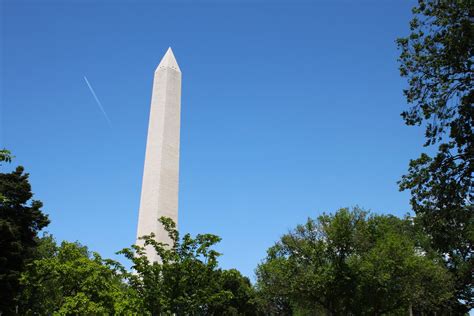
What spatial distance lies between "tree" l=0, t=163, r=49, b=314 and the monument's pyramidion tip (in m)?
23.5

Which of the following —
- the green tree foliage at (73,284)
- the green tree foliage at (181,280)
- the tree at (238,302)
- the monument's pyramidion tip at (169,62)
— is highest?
the monument's pyramidion tip at (169,62)

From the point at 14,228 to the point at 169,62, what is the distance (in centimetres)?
2918

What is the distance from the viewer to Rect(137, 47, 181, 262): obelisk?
49.4 m

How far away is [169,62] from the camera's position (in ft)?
182

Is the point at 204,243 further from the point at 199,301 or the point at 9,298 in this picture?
the point at 9,298

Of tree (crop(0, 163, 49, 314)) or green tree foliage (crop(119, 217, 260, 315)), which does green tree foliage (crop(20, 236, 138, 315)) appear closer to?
tree (crop(0, 163, 49, 314))

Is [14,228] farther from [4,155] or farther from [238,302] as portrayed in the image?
[238,302]

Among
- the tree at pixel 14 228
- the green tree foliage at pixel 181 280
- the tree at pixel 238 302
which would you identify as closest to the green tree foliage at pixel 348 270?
the green tree foliage at pixel 181 280

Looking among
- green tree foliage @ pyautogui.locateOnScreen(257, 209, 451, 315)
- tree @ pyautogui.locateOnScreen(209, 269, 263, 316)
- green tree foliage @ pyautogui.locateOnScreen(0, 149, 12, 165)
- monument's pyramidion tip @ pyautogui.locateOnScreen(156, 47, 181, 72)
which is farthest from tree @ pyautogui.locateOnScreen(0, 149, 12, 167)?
tree @ pyautogui.locateOnScreen(209, 269, 263, 316)

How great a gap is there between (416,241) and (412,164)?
43061 mm

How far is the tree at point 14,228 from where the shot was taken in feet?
102

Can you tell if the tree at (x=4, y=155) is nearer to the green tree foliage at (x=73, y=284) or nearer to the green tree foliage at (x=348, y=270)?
the green tree foliage at (x=73, y=284)

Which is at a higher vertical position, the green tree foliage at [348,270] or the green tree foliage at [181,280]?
the green tree foliage at [348,270]

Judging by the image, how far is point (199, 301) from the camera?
77.8 feet
